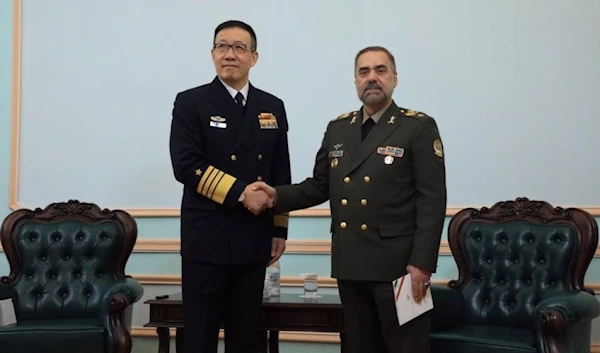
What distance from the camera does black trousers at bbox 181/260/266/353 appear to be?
7.89 feet

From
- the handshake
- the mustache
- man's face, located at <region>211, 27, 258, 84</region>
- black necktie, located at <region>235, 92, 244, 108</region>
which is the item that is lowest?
the handshake

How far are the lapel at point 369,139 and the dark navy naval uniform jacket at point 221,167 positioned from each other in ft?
1.12

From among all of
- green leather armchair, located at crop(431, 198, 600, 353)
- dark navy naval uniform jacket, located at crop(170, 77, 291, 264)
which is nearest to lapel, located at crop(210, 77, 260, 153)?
dark navy naval uniform jacket, located at crop(170, 77, 291, 264)

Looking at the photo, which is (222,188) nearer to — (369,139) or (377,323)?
(369,139)

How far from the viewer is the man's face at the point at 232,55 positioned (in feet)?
8.24

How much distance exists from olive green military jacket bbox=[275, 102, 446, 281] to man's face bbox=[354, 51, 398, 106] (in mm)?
74

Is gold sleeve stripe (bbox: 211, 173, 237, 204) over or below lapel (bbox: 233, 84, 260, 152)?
below

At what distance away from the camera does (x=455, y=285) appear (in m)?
3.29

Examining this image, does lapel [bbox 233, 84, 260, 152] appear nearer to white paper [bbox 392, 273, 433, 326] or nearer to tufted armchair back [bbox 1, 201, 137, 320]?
white paper [bbox 392, 273, 433, 326]

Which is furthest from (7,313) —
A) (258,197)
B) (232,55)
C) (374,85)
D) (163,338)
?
(374,85)

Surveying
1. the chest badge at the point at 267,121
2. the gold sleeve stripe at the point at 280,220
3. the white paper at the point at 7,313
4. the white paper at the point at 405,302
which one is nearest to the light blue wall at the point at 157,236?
the white paper at the point at 7,313

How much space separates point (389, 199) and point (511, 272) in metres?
1.22

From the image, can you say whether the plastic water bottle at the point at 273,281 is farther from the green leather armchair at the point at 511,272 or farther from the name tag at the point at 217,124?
the name tag at the point at 217,124

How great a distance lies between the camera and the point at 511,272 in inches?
127
